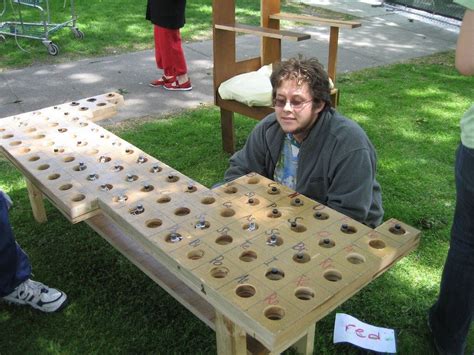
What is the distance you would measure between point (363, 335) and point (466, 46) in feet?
4.68

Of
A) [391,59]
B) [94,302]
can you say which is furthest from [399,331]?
[391,59]

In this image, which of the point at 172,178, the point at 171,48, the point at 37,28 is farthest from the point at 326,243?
the point at 37,28

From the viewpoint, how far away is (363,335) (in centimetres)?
239

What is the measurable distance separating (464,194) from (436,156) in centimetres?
245

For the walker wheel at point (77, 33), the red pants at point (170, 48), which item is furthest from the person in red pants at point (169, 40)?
the walker wheel at point (77, 33)

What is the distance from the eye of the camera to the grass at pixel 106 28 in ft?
22.8

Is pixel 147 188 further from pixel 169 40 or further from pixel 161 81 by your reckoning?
pixel 161 81

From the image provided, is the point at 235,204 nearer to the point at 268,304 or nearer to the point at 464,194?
the point at 268,304

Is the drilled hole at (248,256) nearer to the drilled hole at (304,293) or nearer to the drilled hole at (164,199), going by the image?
the drilled hole at (304,293)

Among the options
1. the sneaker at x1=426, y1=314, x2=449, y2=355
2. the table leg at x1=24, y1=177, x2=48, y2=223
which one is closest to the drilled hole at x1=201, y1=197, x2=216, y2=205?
the sneaker at x1=426, y1=314, x2=449, y2=355

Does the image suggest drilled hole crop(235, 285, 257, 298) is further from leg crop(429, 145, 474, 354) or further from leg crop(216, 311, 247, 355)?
leg crop(429, 145, 474, 354)

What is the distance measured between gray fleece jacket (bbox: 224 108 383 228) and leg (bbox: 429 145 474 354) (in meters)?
0.39

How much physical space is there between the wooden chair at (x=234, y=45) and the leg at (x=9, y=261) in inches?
72.3

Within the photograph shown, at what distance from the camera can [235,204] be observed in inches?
80.4
